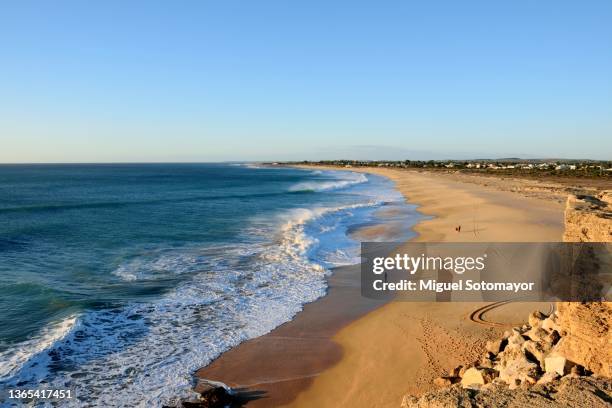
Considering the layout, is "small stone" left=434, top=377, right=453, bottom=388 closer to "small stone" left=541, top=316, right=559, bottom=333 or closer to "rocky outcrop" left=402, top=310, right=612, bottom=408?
"rocky outcrop" left=402, top=310, right=612, bottom=408

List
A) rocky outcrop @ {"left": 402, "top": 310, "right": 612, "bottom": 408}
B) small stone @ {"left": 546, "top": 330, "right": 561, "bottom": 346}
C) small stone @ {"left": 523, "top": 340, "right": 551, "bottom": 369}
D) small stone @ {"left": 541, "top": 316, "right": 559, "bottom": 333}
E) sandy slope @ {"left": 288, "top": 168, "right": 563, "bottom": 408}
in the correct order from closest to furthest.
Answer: rocky outcrop @ {"left": 402, "top": 310, "right": 612, "bottom": 408}, small stone @ {"left": 523, "top": 340, "right": 551, "bottom": 369}, small stone @ {"left": 546, "top": 330, "right": 561, "bottom": 346}, small stone @ {"left": 541, "top": 316, "right": 559, "bottom": 333}, sandy slope @ {"left": 288, "top": 168, "right": 563, "bottom": 408}

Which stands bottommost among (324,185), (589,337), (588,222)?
(589,337)

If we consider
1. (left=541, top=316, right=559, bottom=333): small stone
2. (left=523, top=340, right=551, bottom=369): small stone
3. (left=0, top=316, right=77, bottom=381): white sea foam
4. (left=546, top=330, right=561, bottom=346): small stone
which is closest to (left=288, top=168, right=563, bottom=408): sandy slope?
(left=541, top=316, right=559, bottom=333): small stone

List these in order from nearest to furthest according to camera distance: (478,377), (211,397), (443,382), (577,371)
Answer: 1. (577,371)
2. (478,377)
3. (443,382)
4. (211,397)

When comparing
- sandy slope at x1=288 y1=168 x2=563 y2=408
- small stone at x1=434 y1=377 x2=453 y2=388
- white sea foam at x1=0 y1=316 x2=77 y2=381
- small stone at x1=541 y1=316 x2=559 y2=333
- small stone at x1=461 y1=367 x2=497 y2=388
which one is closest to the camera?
small stone at x1=461 y1=367 x2=497 y2=388

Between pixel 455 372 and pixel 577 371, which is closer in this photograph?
pixel 577 371

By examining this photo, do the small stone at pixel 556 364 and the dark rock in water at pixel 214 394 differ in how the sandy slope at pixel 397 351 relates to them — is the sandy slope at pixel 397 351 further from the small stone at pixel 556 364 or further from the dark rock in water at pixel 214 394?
the small stone at pixel 556 364

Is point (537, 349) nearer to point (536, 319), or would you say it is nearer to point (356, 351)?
point (536, 319)

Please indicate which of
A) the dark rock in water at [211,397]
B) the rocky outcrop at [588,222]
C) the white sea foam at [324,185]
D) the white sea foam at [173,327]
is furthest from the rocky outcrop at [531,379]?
the white sea foam at [324,185]

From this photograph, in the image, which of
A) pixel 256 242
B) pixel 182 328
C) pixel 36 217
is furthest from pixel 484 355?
pixel 36 217

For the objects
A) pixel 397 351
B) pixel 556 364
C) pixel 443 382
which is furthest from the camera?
pixel 397 351

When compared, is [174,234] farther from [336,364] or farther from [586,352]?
[586,352]

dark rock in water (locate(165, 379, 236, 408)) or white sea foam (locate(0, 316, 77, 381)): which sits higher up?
white sea foam (locate(0, 316, 77, 381))

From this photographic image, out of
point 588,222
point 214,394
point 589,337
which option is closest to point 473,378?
point 589,337
